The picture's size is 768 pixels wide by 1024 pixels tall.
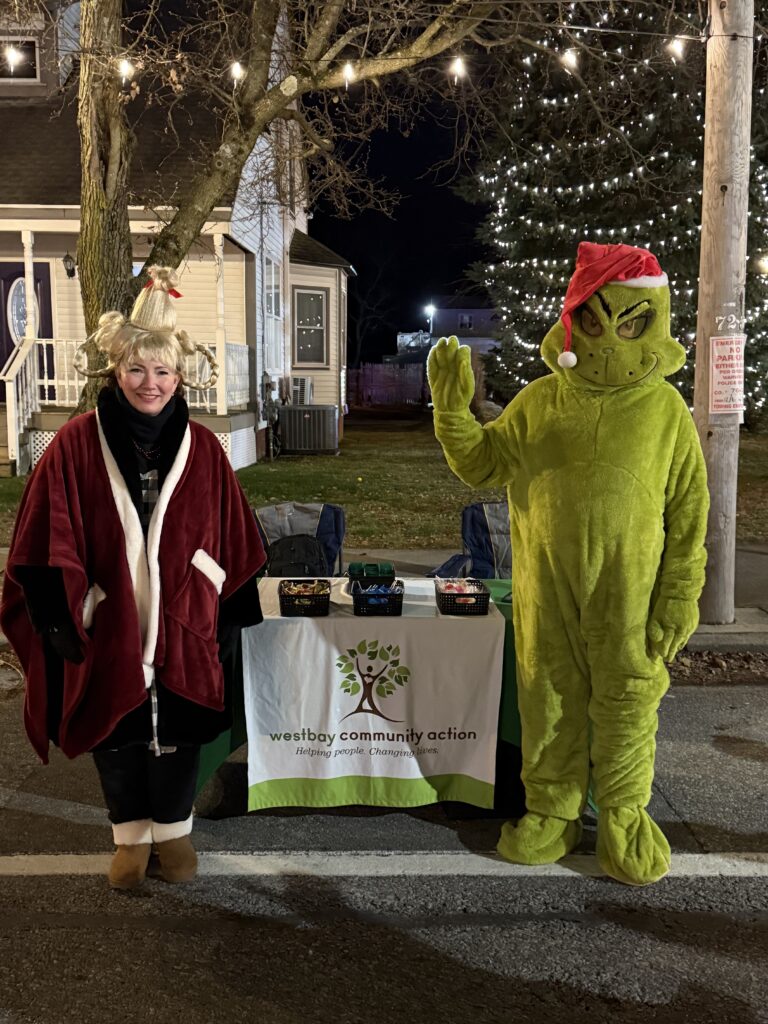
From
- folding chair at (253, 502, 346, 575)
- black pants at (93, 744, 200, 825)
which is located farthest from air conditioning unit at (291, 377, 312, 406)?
black pants at (93, 744, 200, 825)

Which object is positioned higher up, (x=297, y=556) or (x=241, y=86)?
(x=241, y=86)

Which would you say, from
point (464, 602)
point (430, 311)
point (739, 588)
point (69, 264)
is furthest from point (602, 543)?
point (430, 311)

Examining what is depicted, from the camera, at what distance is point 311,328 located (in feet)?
67.3

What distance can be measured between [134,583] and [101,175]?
→ 5787 mm

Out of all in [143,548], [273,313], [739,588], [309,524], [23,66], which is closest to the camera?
[143,548]

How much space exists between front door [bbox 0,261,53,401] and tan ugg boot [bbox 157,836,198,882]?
13.4 meters

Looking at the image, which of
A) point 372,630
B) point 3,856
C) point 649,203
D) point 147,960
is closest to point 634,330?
point 372,630

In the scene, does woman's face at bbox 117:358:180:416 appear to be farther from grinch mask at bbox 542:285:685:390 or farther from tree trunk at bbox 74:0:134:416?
tree trunk at bbox 74:0:134:416

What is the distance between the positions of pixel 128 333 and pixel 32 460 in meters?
11.2

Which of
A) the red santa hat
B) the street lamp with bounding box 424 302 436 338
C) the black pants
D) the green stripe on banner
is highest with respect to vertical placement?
the street lamp with bounding box 424 302 436 338

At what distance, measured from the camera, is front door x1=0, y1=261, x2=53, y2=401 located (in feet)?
49.3

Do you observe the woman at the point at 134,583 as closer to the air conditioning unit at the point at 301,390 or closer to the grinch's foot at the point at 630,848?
the grinch's foot at the point at 630,848

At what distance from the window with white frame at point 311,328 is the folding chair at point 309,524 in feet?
50.9

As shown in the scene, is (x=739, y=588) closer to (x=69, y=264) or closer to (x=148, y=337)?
(x=148, y=337)
